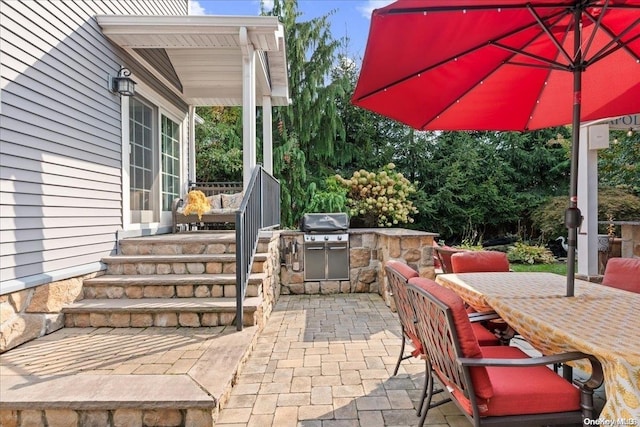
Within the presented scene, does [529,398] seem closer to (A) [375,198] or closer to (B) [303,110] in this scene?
(A) [375,198]

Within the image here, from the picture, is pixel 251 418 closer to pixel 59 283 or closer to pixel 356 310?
pixel 59 283

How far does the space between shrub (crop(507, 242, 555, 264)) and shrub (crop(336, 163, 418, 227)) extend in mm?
2852

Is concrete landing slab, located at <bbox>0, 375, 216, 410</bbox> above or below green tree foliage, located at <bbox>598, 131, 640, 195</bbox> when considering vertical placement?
below

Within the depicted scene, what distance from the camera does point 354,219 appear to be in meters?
8.28

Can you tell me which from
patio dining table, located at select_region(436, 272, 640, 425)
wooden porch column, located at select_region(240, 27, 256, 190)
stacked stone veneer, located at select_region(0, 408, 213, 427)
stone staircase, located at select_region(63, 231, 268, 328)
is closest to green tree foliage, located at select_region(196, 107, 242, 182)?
wooden porch column, located at select_region(240, 27, 256, 190)

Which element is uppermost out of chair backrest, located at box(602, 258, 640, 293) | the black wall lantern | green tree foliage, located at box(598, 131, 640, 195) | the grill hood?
the black wall lantern

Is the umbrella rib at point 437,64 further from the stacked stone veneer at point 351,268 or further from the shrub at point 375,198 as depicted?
the shrub at point 375,198

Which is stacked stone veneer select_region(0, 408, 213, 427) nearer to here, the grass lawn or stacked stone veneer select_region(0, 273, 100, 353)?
stacked stone veneer select_region(0, 273, 100, 353)

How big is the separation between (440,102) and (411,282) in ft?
5.53

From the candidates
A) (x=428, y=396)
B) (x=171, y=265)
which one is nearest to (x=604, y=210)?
(x=428, y=396)

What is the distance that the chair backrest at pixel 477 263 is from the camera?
3604mm

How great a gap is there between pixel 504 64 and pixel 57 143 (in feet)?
12.5

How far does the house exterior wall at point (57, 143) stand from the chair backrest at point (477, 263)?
11.9ft

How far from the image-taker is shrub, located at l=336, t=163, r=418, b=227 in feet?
26.5
